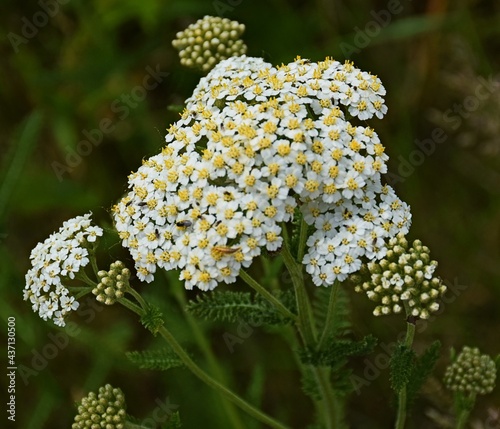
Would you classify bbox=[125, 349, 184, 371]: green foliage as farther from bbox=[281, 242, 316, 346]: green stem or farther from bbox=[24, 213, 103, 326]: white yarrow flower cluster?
bbox=[281, 242, 316, 346]: green stem

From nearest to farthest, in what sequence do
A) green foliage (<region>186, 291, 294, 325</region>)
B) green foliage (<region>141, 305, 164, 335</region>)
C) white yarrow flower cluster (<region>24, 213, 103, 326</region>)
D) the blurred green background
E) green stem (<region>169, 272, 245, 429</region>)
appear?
green foliage (<region>141, 305, 164, 335</region>) → white yarrow flower cluster (<region>24, 213, 103, 326</region>) → green foliage (<region>186, 291, 294, 325</region>) → green stem (<region>169, 272, 245, 429</region>) → the blurred green background

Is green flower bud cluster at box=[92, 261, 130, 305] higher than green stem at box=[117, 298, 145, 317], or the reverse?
green flower bud cluster at box=[92, 261, 130, 305]

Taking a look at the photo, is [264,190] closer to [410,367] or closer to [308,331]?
[308,331]

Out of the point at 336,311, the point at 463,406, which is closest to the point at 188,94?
the point at 336,311

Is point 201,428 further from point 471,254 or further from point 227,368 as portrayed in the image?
point 471,254

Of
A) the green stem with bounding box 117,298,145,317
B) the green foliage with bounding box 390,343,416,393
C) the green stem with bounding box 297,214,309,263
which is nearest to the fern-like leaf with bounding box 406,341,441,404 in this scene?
the green foliage with bounding box 390,343,416,393

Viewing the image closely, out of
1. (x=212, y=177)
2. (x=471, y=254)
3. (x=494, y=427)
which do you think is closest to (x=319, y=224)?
(x=212, y=177)

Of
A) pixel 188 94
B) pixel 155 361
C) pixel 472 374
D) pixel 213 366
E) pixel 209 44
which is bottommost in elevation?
pixel 472 374
